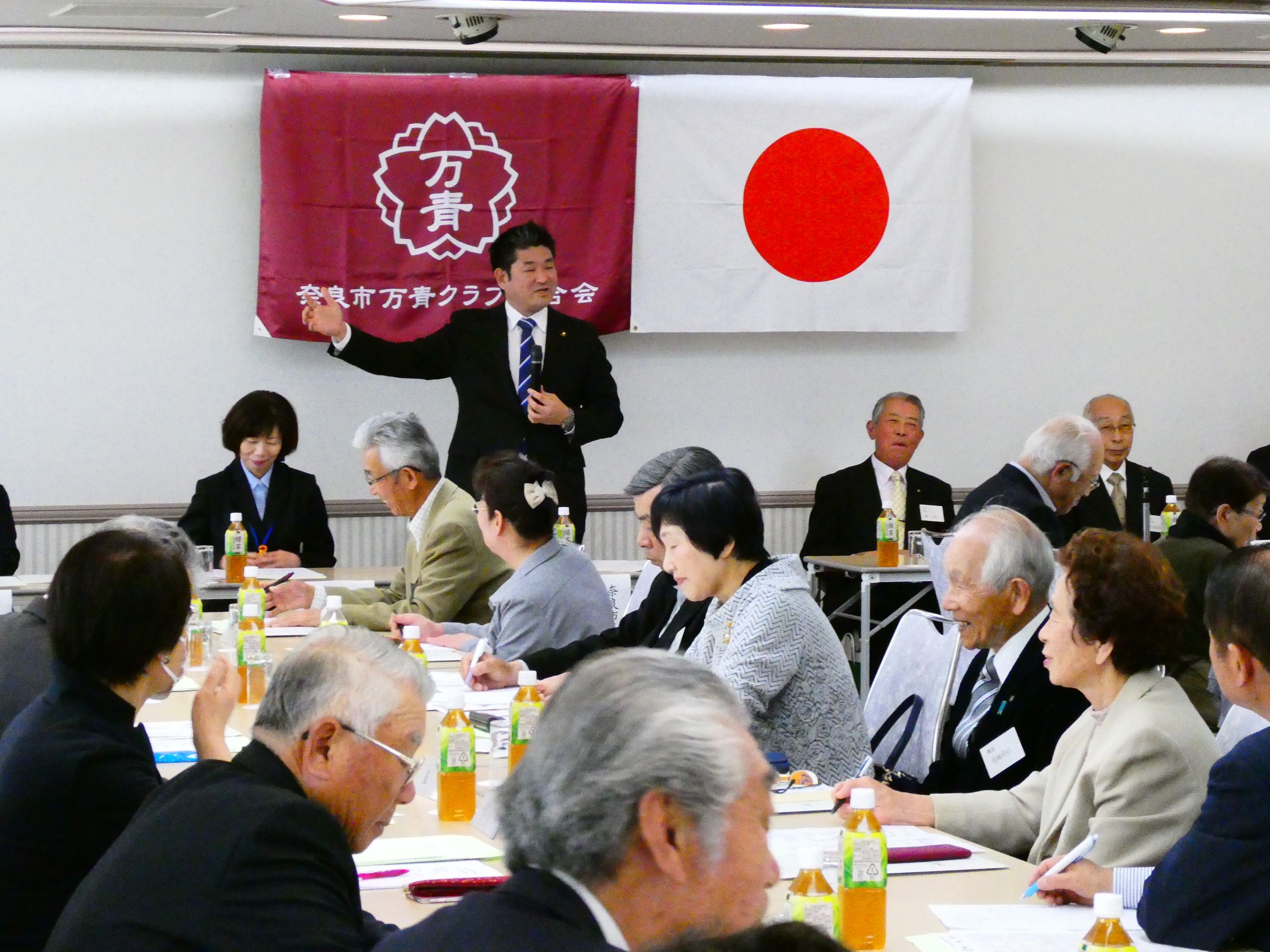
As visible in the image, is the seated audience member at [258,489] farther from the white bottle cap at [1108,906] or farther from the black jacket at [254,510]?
the white bottle cap at [1108,906]

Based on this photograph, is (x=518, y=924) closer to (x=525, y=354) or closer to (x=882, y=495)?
(x=525, y=354)

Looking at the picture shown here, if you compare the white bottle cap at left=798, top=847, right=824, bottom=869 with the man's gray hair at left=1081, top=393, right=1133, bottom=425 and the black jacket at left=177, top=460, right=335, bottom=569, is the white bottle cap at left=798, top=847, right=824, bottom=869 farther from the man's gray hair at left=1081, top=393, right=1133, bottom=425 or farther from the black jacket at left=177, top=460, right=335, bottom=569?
the man's gray hair at left=1081, top=393, right=1133, bottom=425

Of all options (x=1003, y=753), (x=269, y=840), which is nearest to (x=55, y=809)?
(x=269, y=840)

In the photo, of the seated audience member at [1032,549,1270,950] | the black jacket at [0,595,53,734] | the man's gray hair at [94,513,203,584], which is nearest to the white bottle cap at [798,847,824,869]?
the seated audience member at [1032,549,1270,950]

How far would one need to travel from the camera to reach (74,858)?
2283mm

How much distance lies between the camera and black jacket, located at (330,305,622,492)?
6.44 m

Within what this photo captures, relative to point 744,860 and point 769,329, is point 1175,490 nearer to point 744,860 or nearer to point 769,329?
point 769,329

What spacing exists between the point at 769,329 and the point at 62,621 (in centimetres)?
580

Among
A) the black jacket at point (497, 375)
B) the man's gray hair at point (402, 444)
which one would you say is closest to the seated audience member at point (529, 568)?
the man's gray hair at point (402, 444)

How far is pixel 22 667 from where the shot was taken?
10.4ft

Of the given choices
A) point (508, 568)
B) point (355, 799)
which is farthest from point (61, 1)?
point (355, 799)

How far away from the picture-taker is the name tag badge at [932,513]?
24.5 ft

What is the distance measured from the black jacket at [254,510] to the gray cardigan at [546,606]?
2148mm

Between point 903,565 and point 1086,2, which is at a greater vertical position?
point 1086,2
